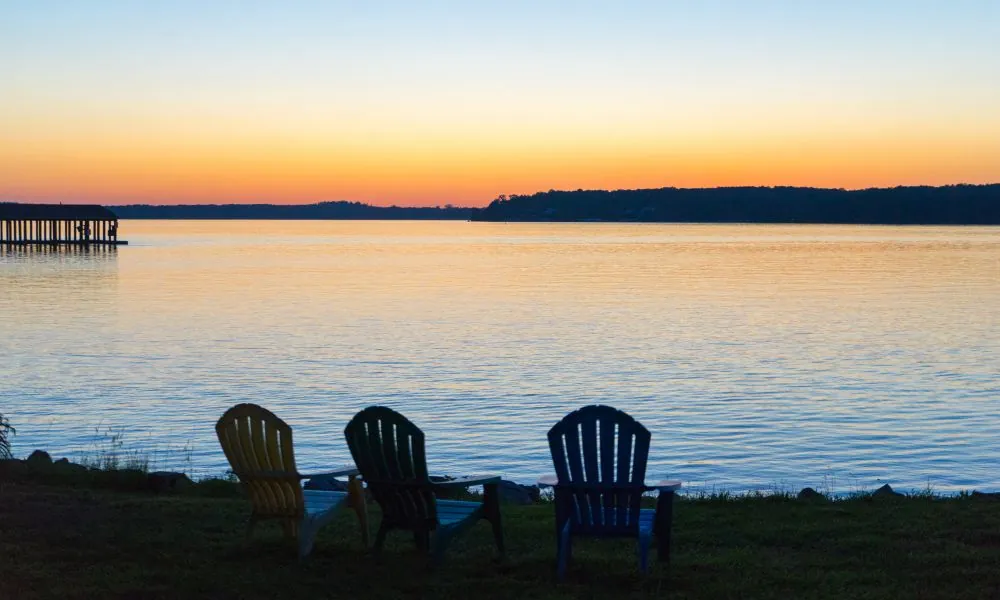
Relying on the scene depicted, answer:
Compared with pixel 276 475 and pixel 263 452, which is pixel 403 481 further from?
pixel 263 452

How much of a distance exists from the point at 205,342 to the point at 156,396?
29.6ft

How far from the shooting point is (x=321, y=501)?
8.04 meters

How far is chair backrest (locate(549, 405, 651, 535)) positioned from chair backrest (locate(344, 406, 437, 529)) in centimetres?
86

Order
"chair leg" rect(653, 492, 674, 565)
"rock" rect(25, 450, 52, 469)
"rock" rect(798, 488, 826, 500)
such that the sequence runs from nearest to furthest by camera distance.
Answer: "chair leg" rect(653, 492, 674, 565)
"rock" rect(798, 488, 826, 500)
"rock" rect(25, 450, 52, 469)

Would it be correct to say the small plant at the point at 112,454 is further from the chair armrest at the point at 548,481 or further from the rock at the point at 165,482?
the chair armrest at the point at 548,481

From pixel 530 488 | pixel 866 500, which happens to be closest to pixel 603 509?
pixel 866 500

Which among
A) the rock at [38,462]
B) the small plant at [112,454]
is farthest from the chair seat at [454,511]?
the rock at [38,462]

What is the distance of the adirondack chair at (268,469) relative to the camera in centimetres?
748

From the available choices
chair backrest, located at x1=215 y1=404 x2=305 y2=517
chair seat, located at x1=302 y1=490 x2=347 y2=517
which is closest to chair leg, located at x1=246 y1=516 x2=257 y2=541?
chair backrest, located at x1=215 y1=404 x2=305 y2=517

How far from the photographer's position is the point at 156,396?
67.9 ft

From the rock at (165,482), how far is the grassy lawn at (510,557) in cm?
97

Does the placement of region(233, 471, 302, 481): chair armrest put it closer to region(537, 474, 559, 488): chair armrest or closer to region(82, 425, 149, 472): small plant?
region(537, 474, 559, 488): chair armrest

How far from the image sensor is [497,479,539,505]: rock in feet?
35.3

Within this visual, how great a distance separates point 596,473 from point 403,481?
1227 mm
